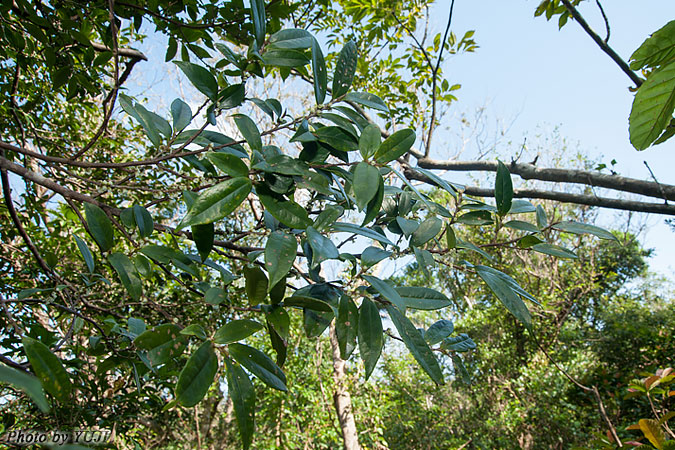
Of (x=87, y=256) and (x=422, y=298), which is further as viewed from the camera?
(x=87, y=256)

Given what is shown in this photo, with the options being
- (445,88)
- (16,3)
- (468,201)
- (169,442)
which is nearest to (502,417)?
(169,442)

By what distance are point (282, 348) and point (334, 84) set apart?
0.39 metres

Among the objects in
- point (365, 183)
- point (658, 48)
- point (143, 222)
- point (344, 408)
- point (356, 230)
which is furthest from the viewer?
point (344, 408)

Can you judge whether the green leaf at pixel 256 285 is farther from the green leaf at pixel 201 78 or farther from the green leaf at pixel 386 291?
the green leaf at pixel 201 78

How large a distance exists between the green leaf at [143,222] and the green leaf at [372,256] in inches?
14.4

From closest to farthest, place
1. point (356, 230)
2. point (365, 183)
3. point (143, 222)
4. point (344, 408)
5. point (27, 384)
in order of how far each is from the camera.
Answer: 1. point (27, 384)
2. point (365, 183)
3. point (356, 230)
4. point (143, 222)
5. point (344, 408)

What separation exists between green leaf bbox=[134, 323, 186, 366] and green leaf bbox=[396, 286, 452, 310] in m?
0.31

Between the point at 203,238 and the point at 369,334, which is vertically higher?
the point at 203,238

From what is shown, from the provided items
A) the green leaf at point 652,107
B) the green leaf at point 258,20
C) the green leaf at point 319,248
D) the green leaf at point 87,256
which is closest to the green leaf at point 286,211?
the green leaf at point 319,248

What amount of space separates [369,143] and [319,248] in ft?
0.49

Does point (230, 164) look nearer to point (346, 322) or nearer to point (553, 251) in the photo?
point (346, 322)

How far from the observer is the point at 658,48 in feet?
1.17

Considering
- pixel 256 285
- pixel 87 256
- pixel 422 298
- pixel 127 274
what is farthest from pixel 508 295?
pixel 87 256

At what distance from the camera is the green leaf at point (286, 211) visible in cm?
49
